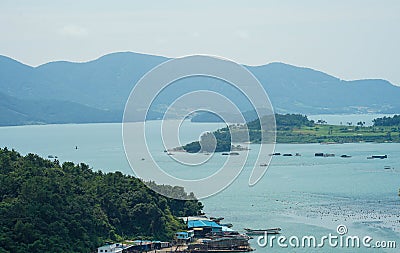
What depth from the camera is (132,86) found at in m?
120

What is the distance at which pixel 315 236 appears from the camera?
16.2 m

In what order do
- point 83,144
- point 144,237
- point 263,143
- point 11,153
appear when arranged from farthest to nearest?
1. point 83,144
2. point 263,143
3. point 11,153
4. point 144,237

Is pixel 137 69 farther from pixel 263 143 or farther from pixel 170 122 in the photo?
pixel 263 143

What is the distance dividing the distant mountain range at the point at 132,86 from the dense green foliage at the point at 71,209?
81418 mm

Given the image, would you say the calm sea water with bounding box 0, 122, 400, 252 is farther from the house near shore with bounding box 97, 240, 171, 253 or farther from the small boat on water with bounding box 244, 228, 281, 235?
the house near shore with bounding box 97, 240, 171, 253

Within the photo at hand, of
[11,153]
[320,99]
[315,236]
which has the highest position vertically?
[320,99]

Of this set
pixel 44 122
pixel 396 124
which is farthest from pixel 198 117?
pixel 396 124

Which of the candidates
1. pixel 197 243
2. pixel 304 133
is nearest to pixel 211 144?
pixel 304 133

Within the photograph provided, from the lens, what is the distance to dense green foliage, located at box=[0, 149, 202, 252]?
12.6 meters

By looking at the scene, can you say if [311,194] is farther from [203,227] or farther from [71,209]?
[71,209]

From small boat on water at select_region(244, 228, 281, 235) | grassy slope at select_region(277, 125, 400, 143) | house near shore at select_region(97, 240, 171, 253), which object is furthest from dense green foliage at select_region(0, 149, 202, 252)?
grassy slope at select_region(277, 125, 400, 143)

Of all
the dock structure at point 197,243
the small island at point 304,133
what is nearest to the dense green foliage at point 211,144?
the small island at point 304,133

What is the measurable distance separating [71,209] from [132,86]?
106m

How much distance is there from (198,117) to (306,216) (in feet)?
211
